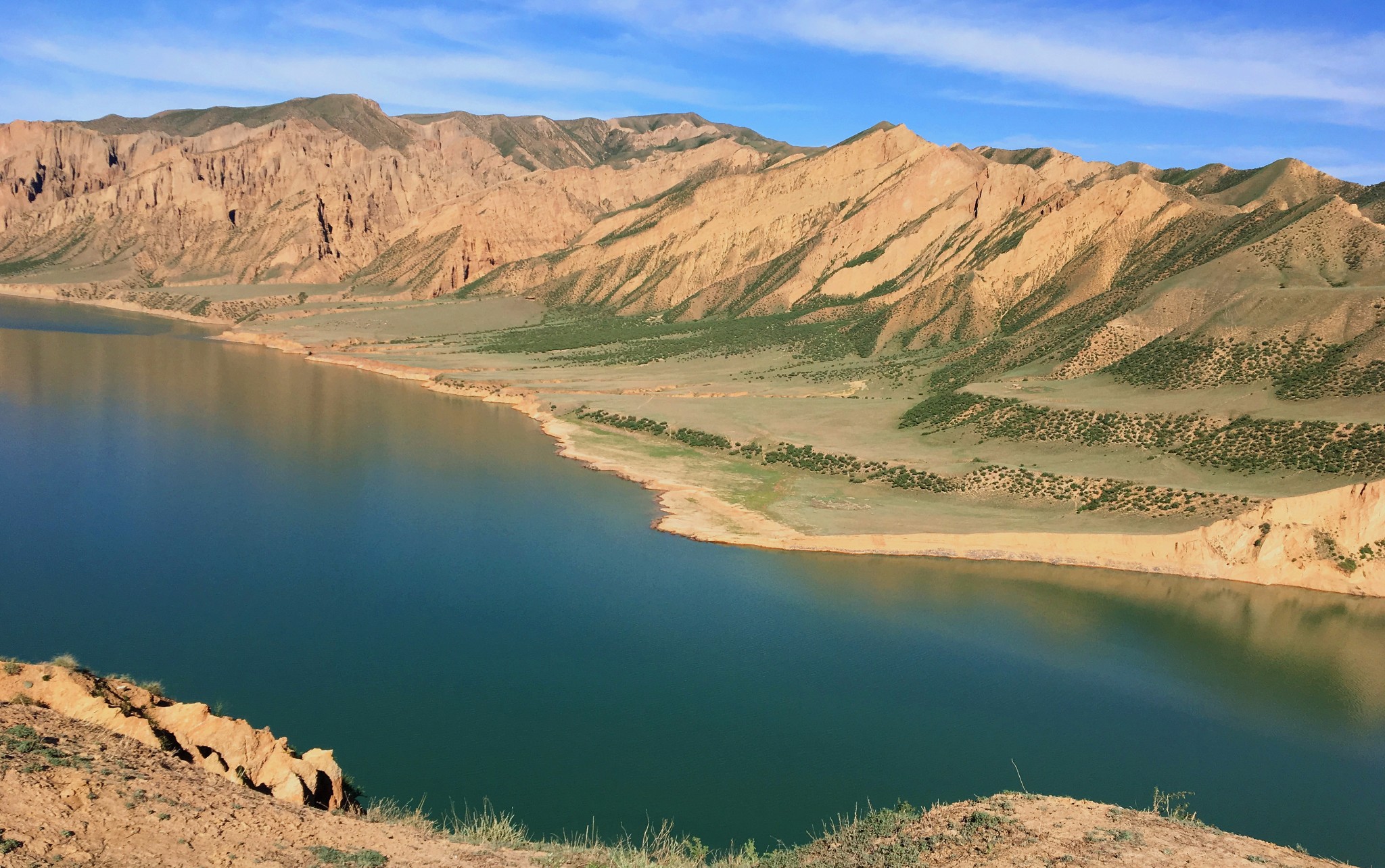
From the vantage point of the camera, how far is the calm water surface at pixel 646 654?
953 inches

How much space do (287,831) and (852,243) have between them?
109 m

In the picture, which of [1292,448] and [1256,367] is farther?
[1256,367]

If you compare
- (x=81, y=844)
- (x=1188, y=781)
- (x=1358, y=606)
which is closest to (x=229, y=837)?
(x=81, y=844)

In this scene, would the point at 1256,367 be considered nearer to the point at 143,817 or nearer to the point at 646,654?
the point at 646,654

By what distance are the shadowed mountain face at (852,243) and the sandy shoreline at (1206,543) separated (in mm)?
12552

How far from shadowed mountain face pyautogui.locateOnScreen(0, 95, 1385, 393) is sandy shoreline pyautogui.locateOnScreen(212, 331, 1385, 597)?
12552 mm

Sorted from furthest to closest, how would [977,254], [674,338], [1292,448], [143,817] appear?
1. [674,338]
2. [977,254]
3. [1292,448]
4. [143,817]

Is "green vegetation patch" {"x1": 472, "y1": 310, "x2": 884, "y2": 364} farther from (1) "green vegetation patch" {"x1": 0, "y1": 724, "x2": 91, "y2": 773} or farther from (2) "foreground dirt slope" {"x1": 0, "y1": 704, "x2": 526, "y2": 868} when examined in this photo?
(1) "green vegetation patch" {"x1": 0, "y1": 724, "x2": 91, "y2": 773}

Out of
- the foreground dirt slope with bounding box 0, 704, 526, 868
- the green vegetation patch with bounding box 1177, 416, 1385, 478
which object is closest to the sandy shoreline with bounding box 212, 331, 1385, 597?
the green vegetation patch with bounding box 1177, 416, 1385, 478

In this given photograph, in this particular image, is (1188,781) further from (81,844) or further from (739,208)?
(739,208)

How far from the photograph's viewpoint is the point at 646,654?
101 feet

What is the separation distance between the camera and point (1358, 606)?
1545 inches

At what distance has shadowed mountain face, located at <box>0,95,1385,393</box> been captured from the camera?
215 ft

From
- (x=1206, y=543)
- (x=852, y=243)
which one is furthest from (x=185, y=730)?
(x=852, y=243)
